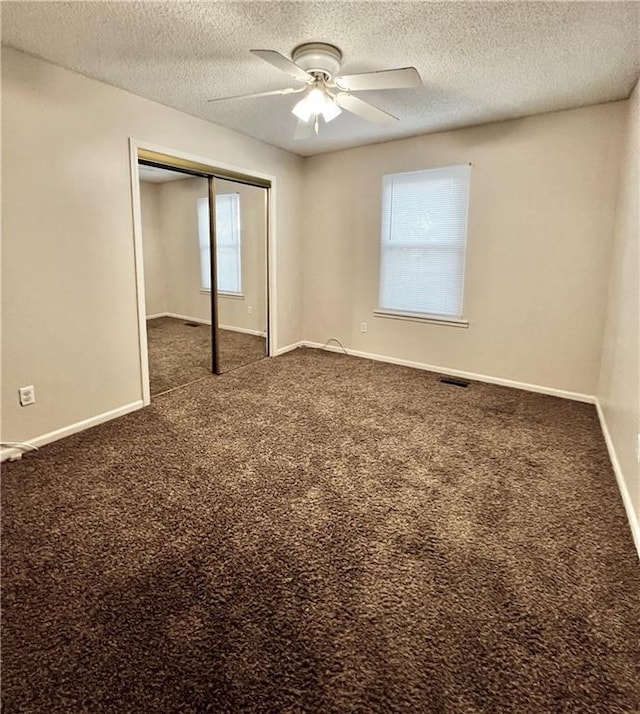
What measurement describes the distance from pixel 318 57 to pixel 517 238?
232 cm

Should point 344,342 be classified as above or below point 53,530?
above

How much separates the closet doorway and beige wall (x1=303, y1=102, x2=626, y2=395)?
42.8 inches

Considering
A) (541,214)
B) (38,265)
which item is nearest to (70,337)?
(38,265)

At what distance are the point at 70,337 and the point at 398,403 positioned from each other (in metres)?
2.50

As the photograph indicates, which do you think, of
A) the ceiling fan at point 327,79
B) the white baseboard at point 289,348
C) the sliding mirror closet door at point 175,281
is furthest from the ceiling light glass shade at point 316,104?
the white baseboard at point 289,348

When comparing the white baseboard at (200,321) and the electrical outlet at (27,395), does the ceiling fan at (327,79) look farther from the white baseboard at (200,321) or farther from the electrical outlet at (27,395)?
the electrical outlet at (27,395)

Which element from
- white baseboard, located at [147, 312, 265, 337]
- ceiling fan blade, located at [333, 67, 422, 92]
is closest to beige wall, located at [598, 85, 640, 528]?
ceiling fan blade, located at [333, 67, 422, 92]

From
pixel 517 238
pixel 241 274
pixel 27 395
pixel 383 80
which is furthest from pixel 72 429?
pixel 517 238

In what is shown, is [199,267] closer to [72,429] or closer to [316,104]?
[72,429]

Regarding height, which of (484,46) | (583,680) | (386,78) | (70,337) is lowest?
(583,680)

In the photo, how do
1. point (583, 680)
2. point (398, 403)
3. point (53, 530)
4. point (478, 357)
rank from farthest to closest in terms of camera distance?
point (478, 357) → point (398, 403) → point (53, 530) → point (583, 680)

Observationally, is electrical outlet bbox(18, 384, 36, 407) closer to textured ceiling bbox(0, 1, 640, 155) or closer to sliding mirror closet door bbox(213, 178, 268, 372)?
sliding mirror closet door bbox(213, 178, 268, 372)

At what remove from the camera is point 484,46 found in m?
2.33

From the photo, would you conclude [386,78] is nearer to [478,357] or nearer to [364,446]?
[364,446]
